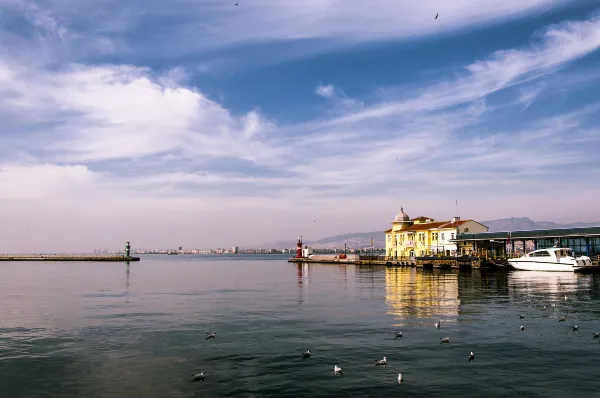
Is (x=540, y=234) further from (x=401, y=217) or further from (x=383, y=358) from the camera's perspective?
(x=383, y=358)

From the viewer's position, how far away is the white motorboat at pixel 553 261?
3406 inches

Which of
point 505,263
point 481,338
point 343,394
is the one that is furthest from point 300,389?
point 505,263

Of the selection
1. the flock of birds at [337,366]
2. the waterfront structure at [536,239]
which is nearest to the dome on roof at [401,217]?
the waterfront structure at [536,239]

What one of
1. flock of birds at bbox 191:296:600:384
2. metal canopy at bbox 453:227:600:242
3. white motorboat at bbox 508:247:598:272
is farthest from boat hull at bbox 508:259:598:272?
flock of birds at bbox 191:296:600:384

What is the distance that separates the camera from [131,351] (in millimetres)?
26453

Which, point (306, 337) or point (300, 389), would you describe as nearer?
point (300, 389)

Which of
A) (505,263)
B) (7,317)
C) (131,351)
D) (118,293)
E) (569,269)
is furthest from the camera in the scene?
(505,263)

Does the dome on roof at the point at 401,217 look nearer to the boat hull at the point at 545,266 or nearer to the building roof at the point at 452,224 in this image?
the building roof at the point at 452,224

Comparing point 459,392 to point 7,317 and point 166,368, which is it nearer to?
point 166,368

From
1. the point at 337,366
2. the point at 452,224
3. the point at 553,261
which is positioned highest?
the point at 452,224

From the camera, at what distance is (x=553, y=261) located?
90.1 metres

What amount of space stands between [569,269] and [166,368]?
8254cm

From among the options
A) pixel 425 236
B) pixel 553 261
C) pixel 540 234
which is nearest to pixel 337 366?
pixel 553 261

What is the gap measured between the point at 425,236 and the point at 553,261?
133 feet
